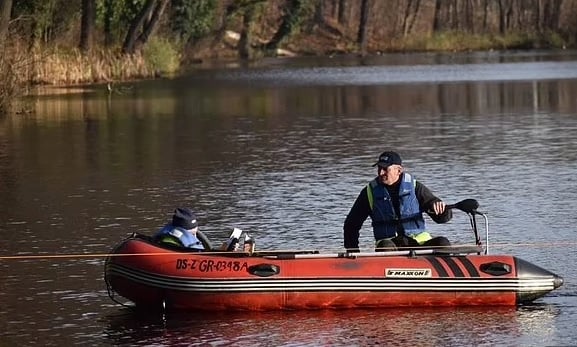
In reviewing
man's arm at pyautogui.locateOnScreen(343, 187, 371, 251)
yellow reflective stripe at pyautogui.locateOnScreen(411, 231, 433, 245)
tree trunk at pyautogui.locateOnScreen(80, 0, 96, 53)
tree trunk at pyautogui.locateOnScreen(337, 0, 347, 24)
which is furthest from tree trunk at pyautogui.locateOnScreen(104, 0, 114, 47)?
yellow reflective stripe at pyautogui.locateOnScreen(411, 231, 433, 245)

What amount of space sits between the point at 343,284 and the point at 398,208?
110cm

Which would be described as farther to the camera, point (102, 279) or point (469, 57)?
point (469, 57)

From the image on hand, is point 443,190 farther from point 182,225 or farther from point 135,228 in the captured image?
point 182,225

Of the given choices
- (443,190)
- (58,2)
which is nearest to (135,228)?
(443,190)

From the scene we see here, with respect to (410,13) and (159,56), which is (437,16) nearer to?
(410,13)

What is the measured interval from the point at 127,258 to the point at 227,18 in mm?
68780

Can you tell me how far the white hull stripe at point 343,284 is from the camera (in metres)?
12.4

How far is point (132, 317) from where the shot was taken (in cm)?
1290

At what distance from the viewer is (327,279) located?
1242 centimetres

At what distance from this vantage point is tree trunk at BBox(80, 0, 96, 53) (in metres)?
52.7

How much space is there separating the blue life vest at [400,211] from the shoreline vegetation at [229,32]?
72.2ft

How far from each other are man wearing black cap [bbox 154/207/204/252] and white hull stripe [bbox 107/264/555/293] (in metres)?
0.53

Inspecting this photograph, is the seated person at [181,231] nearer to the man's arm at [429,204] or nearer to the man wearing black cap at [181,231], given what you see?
the man wearing black cap at [181,231]

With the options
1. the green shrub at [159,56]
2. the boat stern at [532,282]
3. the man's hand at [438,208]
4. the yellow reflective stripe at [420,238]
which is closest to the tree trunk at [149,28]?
the green shrub at [159,56]
